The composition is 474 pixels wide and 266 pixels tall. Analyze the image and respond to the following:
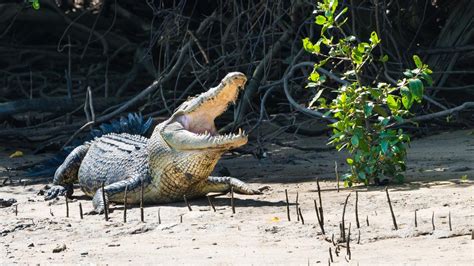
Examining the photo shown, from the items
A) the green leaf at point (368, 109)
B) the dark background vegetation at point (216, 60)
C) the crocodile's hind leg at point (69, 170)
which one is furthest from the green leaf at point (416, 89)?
the crocodile's hind leg at point (69, 170)

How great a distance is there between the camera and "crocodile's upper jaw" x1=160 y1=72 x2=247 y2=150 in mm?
6859

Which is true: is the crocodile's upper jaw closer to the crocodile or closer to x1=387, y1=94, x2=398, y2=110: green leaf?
the crocodile

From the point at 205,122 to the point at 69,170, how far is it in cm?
184

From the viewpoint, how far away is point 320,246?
535 cm

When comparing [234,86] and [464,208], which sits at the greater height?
[234,86]

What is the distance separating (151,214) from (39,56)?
6591 mm

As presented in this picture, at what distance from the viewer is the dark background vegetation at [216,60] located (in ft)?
32.4

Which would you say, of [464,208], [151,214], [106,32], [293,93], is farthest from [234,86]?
[106,32]

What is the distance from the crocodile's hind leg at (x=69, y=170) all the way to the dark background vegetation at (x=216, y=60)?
2.54 ft

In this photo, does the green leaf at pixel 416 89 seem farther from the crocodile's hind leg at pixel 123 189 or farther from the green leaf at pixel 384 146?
the crocodile's hind leg at pixel 123 189

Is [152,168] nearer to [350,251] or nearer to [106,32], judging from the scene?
[350,251]

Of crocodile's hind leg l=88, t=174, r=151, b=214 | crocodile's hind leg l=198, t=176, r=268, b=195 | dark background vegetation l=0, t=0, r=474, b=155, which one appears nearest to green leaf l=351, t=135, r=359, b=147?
crocodile's hind leg l=198, t=176, r=268, b=195

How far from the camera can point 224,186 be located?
7.61 meters

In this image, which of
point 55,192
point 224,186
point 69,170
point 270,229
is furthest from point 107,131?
point 270,229
